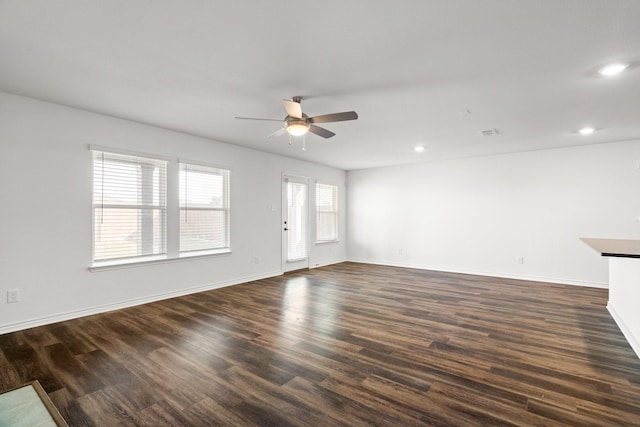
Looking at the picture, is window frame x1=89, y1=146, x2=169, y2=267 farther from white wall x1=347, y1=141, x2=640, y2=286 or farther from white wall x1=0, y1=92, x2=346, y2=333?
white wall x1=347, y1=141, x2=640, y2=286

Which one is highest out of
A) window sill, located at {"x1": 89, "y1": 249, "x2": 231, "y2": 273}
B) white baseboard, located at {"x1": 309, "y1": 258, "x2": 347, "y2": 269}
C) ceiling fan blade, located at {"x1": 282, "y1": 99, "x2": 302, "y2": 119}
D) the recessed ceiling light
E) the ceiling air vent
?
the ceiling air vent

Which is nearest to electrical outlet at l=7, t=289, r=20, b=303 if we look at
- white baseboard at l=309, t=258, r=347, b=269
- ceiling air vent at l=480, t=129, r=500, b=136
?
white baseboard at l=309, t=258, r=347, b=269

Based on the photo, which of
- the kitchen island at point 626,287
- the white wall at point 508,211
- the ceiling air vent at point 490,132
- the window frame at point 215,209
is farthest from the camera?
the white wall at point 508,211

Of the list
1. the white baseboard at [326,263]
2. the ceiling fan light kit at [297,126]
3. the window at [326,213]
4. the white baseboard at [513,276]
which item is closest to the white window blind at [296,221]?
the white baseboard at [326,263]

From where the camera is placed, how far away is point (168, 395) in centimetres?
210

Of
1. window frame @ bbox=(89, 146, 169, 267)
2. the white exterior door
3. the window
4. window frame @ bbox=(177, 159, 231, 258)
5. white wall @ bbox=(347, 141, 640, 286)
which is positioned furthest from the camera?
the window

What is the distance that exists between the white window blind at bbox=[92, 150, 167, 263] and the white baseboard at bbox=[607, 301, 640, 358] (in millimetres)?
5398

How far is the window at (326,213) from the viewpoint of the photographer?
753 cm

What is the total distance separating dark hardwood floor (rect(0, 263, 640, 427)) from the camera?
1927mm

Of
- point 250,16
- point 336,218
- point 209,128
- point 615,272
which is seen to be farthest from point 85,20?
point 336,218

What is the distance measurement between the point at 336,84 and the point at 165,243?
3.34 metres

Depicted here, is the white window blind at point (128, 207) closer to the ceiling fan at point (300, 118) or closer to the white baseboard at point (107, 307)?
the white baseboard at point (107, 307)

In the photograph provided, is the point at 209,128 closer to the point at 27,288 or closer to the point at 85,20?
the point at 85,20

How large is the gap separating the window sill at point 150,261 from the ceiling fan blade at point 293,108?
2.93 m
